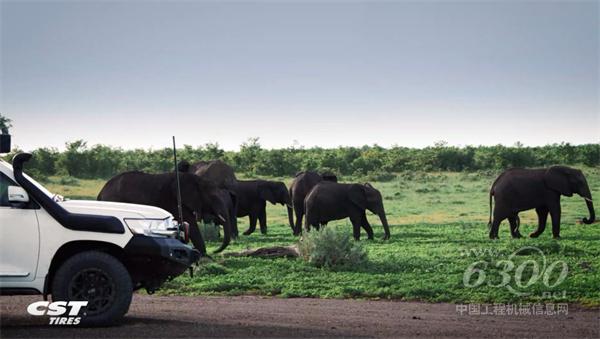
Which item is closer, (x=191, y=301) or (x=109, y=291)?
(x=109, y=291)

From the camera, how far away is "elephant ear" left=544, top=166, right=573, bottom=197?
28391 millimetres

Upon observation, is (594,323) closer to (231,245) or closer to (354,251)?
(354,251)

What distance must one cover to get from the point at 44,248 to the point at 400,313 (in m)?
4.96

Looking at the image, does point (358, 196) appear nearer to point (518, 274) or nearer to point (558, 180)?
point (558, 180)

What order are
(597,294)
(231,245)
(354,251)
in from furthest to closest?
(231,245)
(354,251)
(597,294)

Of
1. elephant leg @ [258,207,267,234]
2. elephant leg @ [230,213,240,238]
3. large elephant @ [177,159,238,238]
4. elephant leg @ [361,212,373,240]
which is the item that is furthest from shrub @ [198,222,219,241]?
elephant leg @ [258,207,267,234]

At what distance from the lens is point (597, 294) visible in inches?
615

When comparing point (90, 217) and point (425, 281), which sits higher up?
point (90, 217)

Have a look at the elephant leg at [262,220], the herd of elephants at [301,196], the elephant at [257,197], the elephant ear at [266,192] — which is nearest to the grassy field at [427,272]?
the herd of elephants at [301,196]

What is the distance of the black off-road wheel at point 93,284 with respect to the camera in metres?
11.6

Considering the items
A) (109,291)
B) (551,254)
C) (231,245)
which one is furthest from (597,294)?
(231,245)

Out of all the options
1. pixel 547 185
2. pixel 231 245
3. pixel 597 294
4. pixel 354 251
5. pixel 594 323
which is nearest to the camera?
pixel 594 323

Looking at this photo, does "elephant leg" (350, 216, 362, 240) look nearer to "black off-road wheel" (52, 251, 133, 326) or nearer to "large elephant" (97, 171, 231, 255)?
"large elephant" (97, 171, 231, 255)

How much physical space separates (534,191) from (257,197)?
9694mm
